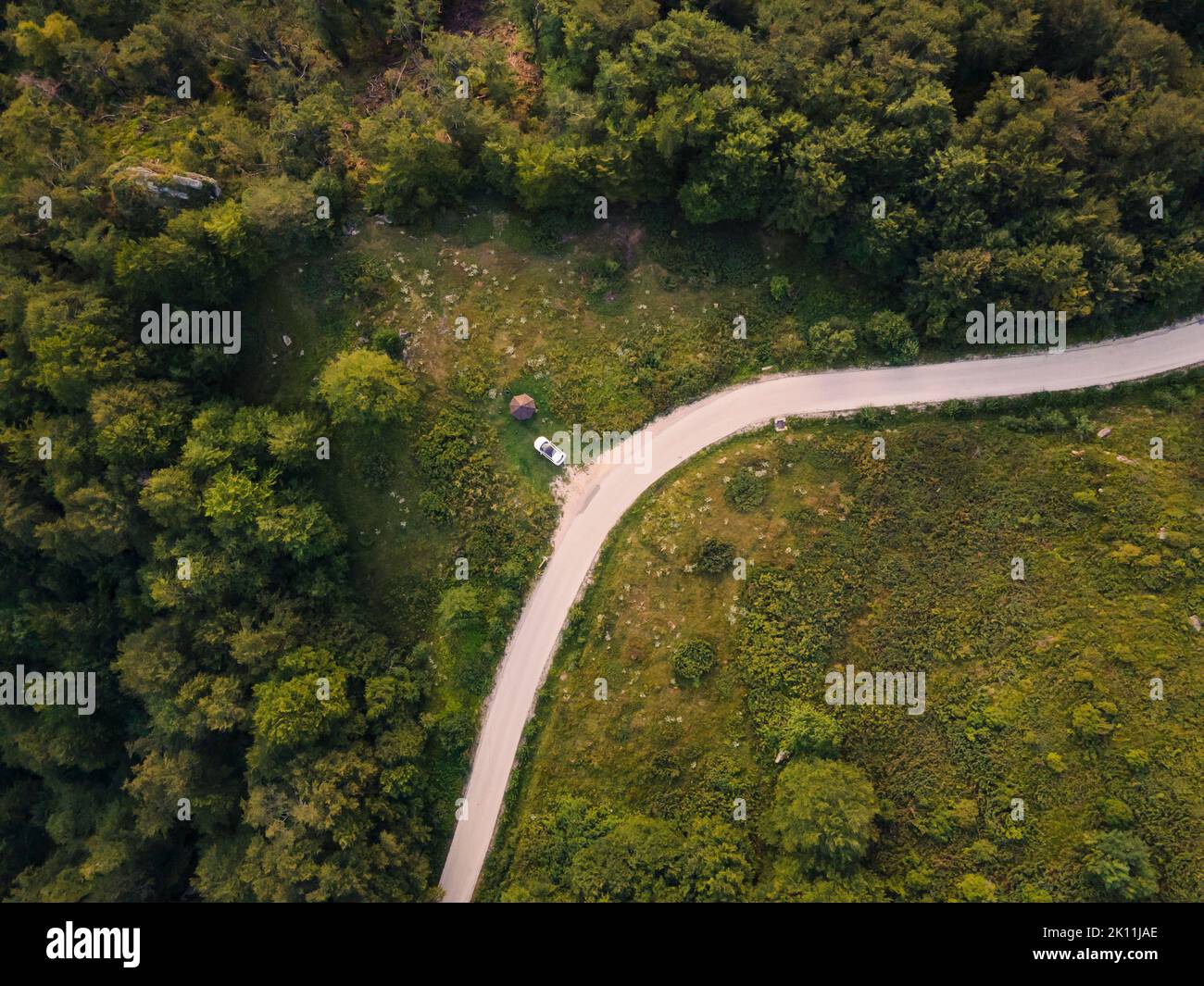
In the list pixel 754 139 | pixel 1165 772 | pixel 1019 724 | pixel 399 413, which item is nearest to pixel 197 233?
pixel 399 413

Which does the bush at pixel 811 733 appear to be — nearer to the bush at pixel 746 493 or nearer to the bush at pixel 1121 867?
the bush at pixel 746 493

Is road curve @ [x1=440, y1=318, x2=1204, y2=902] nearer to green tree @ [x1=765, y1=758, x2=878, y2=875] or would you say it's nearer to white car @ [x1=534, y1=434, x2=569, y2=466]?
white car @ [x1=534, y1=434, x2=569, y2=466]

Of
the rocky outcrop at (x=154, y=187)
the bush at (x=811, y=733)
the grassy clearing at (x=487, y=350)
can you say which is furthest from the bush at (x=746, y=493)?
the rocky outcrop at (x=154, y=187)

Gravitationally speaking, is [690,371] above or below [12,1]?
below

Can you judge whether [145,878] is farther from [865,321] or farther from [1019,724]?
[865,321]

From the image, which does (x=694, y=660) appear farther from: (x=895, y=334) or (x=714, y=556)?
(x=895, y=334)

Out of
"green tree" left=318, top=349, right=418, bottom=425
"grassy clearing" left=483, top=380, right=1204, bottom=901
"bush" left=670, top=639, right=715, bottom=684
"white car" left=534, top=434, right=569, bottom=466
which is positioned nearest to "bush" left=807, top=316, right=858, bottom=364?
"grassy clearing" left=483, top=380, right=1204, bottom=901

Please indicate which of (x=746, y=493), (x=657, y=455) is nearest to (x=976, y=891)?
(x=746, y=493)
